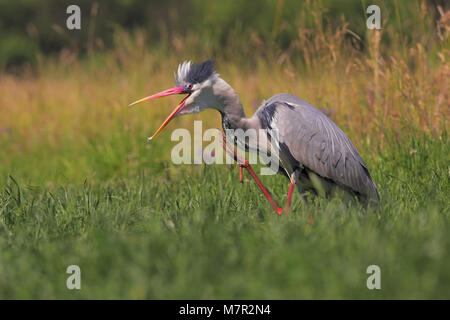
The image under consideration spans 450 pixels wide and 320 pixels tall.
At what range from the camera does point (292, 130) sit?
412 cm

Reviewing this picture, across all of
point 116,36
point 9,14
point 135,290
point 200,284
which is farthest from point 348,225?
point 9,14

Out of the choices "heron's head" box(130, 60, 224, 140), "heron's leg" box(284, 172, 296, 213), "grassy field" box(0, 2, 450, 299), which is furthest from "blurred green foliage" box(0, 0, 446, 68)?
"heron's leg" box(284, 172, 296, 213)

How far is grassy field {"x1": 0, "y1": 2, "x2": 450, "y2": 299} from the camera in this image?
9.17 feet

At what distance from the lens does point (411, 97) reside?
539 cm

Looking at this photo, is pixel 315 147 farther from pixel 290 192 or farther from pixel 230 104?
pixel 230 104

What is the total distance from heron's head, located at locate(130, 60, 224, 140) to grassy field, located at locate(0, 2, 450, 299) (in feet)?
2.04

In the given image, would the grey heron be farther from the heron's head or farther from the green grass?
the green grass

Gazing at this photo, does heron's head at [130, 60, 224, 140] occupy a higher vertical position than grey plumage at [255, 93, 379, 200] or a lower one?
higher

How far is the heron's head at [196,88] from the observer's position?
4180 mm

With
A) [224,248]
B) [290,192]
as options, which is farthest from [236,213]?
[224,248]

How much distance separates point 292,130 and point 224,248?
4.44 feet

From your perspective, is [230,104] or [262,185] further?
[230,104]

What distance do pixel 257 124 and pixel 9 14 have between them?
84.5 feet
